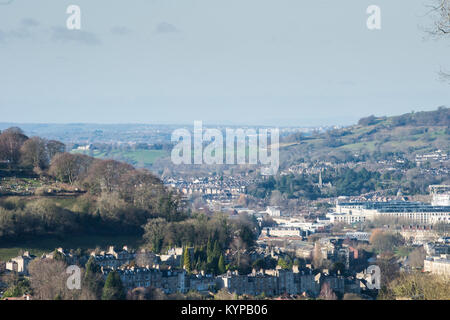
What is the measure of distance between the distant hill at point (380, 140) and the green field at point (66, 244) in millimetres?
102174

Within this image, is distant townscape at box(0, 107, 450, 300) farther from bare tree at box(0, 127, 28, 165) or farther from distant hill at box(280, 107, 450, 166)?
distant hill at box(280, 107, 450, 166)

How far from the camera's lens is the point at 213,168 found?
134000mm

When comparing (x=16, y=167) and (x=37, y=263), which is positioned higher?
(x=16, y=167)

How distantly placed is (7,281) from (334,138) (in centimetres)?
13741

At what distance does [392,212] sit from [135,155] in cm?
6244

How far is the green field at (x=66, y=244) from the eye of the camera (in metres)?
32.0

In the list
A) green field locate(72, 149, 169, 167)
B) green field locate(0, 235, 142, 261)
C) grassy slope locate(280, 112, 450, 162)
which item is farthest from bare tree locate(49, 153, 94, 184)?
grassy slope locate(280, 112, 450, 162)

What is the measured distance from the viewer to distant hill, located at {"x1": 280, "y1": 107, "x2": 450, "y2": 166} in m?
140

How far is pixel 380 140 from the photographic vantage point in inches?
5955

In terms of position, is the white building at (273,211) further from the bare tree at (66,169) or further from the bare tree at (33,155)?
the bare tree at (66,169)

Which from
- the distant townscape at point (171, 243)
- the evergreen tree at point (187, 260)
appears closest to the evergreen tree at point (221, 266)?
the distant townscape at point (171, 243)

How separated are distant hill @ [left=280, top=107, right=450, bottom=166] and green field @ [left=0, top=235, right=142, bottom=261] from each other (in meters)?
102

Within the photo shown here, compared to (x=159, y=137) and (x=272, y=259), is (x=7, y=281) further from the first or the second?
(x=159, y=137)
